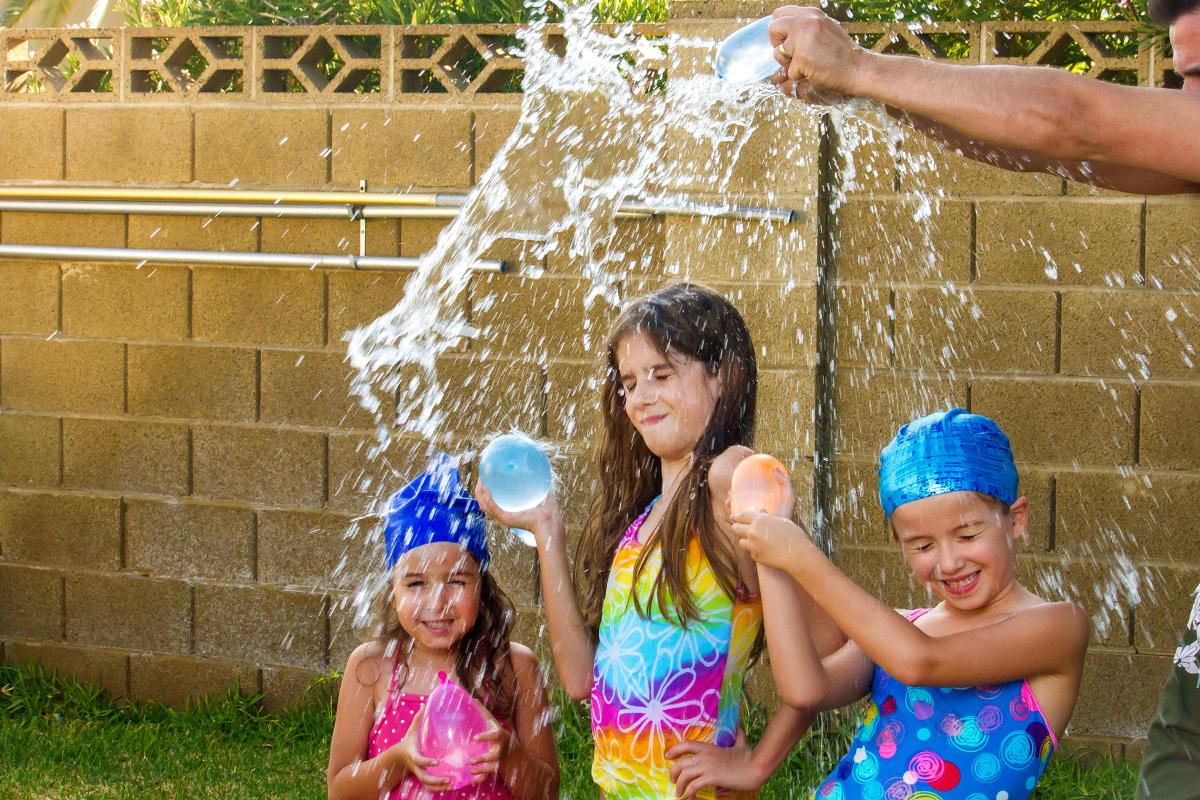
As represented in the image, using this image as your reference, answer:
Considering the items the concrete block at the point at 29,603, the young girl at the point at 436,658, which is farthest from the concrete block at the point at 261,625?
the young girl at the point at 436,658

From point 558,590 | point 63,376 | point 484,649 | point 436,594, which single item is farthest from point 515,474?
point 63,376

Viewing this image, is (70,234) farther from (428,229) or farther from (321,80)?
(428,229)

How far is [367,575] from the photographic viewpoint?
466cm

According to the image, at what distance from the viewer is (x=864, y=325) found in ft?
13.5

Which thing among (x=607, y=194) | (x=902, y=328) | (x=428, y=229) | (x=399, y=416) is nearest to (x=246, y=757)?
(x=399, y=416)

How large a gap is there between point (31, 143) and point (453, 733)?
10.7ft

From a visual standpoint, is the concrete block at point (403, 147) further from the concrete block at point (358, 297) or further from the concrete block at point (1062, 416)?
the concrete block at point (1062, 416)

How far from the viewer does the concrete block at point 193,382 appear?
4738 millimetres

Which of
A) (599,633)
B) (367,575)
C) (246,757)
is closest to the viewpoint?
(599,633)

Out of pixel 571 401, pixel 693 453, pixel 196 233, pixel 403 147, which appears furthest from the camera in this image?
pixel 196 233

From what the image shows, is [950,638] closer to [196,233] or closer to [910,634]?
[910,634]

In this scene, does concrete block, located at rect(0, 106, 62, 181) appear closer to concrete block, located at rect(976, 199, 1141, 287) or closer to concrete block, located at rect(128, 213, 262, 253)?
concrete block, located at rect(128, 213, 262, 253)

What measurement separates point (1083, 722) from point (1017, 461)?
30.3 inches

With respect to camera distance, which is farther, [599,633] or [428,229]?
[428,229]
